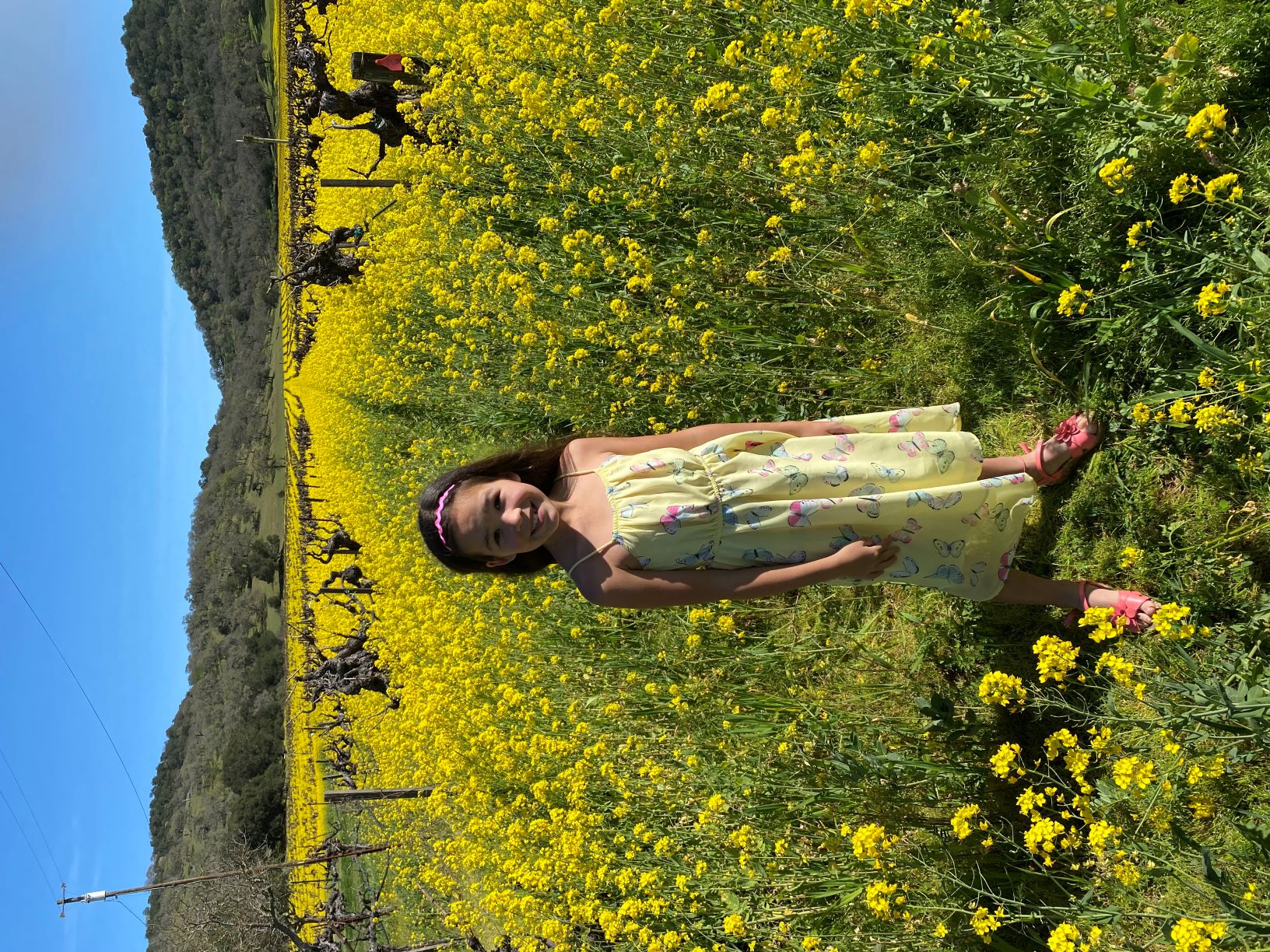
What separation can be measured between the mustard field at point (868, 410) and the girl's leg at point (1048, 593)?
144 millimetres

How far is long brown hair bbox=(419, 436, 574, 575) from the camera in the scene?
2670mm

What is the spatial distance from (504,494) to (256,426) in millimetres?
19770

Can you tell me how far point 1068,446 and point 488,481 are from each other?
2.15 metres

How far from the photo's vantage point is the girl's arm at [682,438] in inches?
113

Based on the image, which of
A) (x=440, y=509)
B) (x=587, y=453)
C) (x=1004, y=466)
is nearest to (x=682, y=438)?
(x=587, y=453)

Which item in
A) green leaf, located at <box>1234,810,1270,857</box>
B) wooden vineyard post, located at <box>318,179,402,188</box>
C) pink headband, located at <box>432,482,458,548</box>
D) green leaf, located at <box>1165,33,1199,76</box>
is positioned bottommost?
green leaf, located at <box>1234,810,1270,857</box>

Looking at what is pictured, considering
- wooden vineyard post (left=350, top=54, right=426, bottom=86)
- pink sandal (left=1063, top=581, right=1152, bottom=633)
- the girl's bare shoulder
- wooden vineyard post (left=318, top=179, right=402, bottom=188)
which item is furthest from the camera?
wooden vineyard post (left=318, top=179, right=402, bottom=188)

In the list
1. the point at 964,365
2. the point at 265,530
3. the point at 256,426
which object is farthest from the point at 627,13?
the point at 256,426

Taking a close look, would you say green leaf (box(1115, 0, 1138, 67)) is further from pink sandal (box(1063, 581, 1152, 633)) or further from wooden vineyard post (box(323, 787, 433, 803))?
wooden vineyard post (box(323, 787, 433, 803))

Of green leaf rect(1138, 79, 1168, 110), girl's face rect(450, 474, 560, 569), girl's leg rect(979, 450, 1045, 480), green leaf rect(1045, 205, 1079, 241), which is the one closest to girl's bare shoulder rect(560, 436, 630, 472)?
girl's face rect(450, 474, 560, 569)

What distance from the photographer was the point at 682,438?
293 centimetres

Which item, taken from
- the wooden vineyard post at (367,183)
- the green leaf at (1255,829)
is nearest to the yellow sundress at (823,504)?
the green leaf at (1255,829)

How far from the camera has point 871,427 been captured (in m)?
3.03

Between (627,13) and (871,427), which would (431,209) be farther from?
(871,427)
